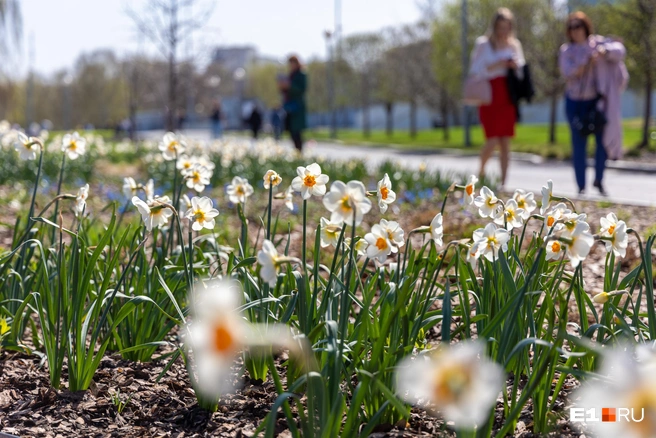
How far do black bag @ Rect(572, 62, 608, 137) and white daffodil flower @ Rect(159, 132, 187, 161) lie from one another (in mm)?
4859

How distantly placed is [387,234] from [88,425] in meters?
0.97

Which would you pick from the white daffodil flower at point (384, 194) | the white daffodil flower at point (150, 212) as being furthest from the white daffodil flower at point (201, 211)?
the white daffodil flower at point (384, 194)

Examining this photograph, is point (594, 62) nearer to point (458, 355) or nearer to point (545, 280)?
point (545, 280)

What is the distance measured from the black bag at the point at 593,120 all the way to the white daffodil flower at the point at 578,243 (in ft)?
18.6

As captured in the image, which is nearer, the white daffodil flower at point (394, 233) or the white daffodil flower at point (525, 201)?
the white daffodil flower at point (394, 233)

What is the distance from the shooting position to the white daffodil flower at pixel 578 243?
5.22 feet

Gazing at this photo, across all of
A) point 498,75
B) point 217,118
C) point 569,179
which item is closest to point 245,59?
point 217,118

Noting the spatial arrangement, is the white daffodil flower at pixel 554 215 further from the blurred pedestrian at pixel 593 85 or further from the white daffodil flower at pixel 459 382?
the blurred pedestrian at pixel 593 85

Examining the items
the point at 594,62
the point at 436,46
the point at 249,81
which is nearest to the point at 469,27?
the point at 436,46

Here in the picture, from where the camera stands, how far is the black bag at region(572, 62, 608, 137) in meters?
6.90

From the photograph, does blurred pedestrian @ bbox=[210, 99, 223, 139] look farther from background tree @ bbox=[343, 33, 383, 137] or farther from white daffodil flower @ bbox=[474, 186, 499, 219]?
background tree @ bbox=[343, 33, 383, 137]

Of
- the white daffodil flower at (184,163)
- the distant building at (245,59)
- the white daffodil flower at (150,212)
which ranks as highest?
the distant building at (245,59)

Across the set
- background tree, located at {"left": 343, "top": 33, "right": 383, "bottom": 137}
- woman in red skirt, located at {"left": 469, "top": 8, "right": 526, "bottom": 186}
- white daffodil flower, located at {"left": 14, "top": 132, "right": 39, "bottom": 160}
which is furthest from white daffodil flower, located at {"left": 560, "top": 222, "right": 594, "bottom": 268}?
background tree, located at {"left": 343, "top": 33, "right": 383, "bottom": 137}

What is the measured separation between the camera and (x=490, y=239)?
1930mm
